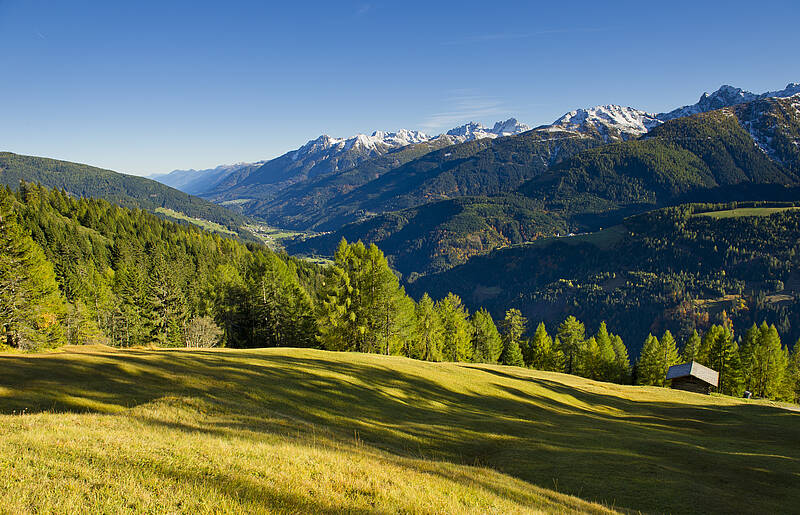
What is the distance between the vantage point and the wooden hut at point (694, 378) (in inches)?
2208

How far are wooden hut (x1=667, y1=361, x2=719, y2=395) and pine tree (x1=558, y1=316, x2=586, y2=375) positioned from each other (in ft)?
68.5

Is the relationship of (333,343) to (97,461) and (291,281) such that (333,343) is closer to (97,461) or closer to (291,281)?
(291,281)

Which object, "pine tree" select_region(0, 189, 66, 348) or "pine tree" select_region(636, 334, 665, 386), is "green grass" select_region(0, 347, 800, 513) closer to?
"pine tree" select_region(0, 189, 66, 348)

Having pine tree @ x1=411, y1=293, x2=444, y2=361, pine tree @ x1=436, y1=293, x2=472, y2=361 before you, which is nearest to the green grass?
pine tree @ x1=411, y1=293, x2=444, y2=361

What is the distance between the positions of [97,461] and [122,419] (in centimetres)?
547

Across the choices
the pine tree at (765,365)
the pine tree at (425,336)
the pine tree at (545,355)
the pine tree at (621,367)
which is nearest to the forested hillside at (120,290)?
the pine tree at (425,336)

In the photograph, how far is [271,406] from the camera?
19.9 meters

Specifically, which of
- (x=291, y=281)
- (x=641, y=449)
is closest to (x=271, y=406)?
(x=641, y=449)

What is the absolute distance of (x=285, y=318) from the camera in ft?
212

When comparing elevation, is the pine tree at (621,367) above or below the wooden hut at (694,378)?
below

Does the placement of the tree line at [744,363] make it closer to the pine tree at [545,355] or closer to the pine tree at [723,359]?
the pine tree at [723,359]

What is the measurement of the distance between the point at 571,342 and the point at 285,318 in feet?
190

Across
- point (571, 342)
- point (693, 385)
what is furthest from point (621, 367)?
point (693, 385)

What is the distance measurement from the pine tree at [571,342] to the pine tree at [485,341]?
44.3ft
